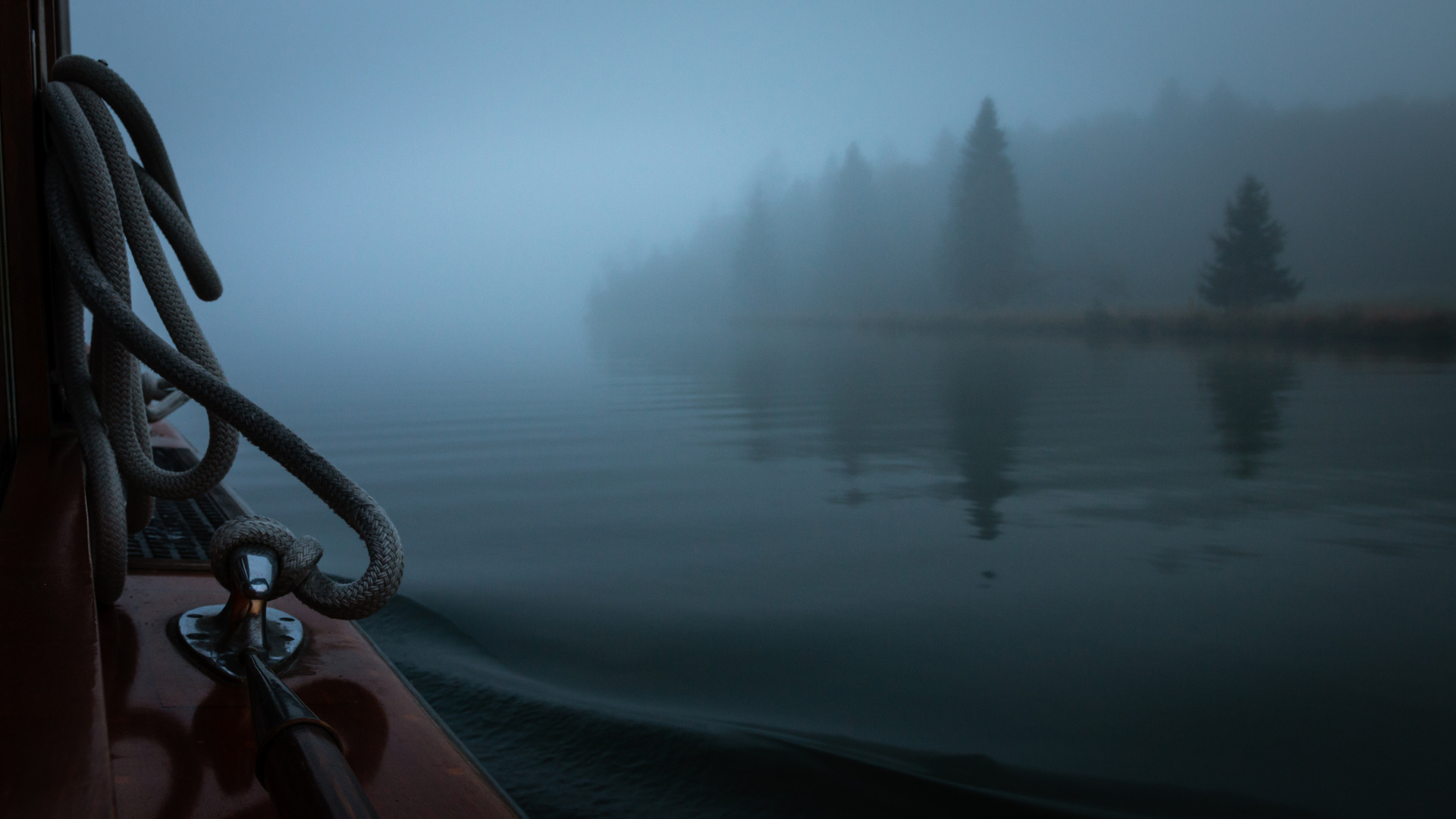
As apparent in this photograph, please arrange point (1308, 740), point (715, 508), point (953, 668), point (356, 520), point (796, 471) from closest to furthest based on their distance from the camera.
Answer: point (356, 520) < point (1308, 740) < point (953, 668) < point (715, 508) < point (796, 471)

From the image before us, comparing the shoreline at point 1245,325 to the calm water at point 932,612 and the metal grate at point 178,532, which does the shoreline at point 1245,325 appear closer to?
the calm water at point 932,612

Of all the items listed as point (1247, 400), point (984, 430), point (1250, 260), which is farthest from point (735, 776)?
point (1250, 260)

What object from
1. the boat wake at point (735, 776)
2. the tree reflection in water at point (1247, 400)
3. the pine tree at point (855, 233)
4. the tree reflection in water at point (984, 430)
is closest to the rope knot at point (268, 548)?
the boat wake at point (735, 776)

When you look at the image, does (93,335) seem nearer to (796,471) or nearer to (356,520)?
(356,520)

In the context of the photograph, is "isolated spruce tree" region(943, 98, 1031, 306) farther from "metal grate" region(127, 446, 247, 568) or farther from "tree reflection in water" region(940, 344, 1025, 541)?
"metal grate" region(127, 446, 247, 568)

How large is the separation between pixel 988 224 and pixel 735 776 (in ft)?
80.2

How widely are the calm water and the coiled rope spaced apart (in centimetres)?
36

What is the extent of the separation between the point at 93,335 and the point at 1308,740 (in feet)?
4.48

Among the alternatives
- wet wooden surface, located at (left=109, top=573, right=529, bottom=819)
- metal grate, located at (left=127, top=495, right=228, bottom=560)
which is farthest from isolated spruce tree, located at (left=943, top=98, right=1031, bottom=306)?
wet wooden surface, located at (left=109, top=573, right=529, bottom=819)

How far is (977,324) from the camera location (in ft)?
72.3

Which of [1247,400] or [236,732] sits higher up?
[236,732]

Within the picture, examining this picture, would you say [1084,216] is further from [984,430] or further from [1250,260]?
[984,430]

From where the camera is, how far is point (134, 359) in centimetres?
89

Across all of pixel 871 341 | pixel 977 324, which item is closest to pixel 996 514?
pixel 871 341
